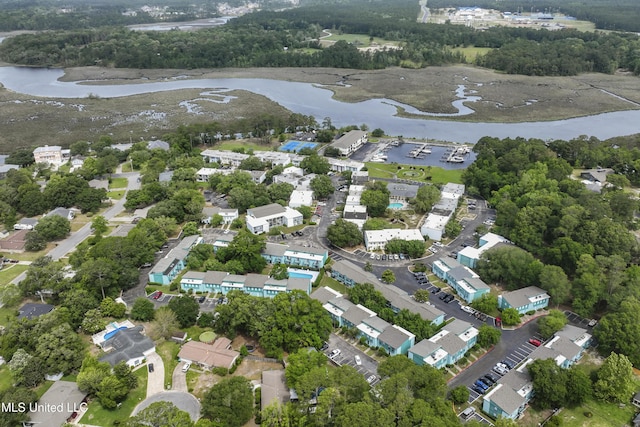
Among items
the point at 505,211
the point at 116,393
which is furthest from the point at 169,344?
the point at 505,211

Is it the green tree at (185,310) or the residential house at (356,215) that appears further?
the residential house at (356,215)

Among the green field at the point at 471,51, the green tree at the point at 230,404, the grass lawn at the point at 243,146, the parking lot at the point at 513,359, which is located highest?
the green field at the point at 471,51

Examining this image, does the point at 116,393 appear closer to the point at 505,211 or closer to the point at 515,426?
the point at 515,426

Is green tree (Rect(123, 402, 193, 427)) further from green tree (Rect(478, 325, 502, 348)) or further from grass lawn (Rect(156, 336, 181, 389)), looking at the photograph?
green tree (Rect(478, 325, 502, 348))

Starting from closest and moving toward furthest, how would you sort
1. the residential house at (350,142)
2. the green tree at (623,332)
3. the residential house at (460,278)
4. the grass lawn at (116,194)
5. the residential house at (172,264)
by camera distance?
the green tree at (623,332) < the residential house at (460,278) < the residential house at (172,264) < the grass lawn at (116,194) < the residential house at (350,142)

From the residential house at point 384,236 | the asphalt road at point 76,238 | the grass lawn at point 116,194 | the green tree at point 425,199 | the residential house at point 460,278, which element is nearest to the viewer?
the residential house at point 460,278

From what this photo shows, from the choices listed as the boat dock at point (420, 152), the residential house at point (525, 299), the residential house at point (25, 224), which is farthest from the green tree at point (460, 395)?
the boat dock at point (420, 152)

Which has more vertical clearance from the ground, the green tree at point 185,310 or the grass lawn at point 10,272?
the green tree at point 185,310

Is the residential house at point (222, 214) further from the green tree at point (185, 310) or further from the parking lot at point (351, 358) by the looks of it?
the parking lot at point (351, 358)
